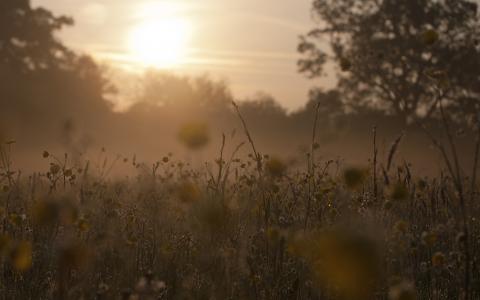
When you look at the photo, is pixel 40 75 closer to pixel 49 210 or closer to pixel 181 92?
pixel 181 92

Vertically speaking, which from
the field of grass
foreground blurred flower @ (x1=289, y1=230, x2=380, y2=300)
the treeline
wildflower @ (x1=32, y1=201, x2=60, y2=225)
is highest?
the treeline

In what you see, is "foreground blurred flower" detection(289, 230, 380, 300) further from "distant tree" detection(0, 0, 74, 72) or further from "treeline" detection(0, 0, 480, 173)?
"distant tree" detection(0, 0, 74, 72)

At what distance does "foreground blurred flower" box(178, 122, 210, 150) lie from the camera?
7.61 feet

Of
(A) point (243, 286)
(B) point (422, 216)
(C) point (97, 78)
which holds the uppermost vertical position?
(C) point (97, 78)

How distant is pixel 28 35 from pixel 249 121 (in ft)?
54.2

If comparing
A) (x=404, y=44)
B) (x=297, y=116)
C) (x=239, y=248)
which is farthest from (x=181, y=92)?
(x=239, y=248)

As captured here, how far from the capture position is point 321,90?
30.5 metres

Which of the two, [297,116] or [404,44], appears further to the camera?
[297,116]

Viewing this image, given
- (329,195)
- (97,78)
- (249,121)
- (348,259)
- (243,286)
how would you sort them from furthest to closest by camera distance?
(249,121)
(97,78)
(329,195)
(243,286)
(348,259)

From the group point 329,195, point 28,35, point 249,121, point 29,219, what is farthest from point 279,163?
point 249,121

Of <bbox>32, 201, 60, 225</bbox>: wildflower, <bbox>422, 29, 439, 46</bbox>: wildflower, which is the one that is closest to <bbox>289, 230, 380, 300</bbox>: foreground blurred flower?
<bbox>32, 201, 60, 225</bbox>: wildflower

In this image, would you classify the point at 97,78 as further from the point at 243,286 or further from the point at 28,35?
the point at 243,286

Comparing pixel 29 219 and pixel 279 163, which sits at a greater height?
pixel 279 163

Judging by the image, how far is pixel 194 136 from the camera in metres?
2.33
